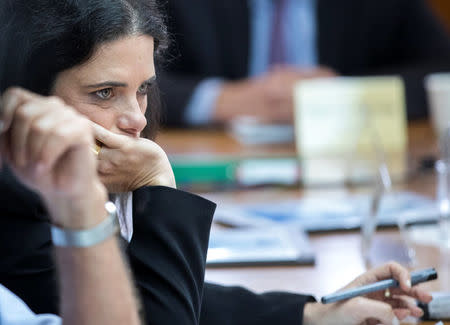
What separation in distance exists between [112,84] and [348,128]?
120cm

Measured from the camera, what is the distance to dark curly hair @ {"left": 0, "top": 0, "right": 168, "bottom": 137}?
37.0 inches

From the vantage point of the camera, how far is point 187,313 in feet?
2.78

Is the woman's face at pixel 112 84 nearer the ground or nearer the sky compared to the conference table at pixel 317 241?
nearer the sky

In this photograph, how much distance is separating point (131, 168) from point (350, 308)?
339 mm

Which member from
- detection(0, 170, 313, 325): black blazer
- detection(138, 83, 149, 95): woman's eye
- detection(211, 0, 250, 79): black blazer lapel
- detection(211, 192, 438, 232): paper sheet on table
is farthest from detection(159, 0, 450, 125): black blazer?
detection(0, 170, 313, 325): black blazer

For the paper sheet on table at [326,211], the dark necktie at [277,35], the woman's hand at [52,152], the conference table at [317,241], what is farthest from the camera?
the dark necktie at [277,35]

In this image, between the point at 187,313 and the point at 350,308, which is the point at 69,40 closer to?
the point at 187,313

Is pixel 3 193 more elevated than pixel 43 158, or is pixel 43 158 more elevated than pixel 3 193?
pixel 43 158

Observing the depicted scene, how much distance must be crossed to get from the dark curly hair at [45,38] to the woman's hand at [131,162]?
0.09m

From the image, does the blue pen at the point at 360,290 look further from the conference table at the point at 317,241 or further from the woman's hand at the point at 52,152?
the woman's hand at the point at 52,152

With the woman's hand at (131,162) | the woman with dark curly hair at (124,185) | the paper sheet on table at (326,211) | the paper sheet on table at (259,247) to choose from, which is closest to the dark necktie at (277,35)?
the paper sheet on table at (326,211)

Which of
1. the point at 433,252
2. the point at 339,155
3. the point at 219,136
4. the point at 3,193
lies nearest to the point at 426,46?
the point at 219,136

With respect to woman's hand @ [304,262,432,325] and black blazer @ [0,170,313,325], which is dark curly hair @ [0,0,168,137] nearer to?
black blazer @ [0,170,313,325]

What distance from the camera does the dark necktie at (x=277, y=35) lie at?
2.97 m
